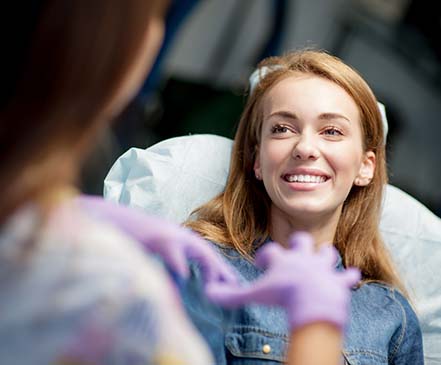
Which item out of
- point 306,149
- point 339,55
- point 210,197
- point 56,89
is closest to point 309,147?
point 306,149

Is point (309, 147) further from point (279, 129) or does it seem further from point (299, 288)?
point (299, 288)

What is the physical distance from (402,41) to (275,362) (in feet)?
6.28

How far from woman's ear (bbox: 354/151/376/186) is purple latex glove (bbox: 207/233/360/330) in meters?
0.66

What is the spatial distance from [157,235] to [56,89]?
0.60 ft

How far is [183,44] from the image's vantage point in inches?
113

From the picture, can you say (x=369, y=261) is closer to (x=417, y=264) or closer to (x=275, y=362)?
(x=417, y=264)

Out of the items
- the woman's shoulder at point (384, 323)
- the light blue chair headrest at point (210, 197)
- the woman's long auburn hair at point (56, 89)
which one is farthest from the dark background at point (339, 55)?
the woman's long auburn hair at point (56, 89)

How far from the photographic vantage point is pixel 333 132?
1.40 metres

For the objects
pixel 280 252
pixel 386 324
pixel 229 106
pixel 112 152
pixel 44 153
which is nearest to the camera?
pixel 44 153

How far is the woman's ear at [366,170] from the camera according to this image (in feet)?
4.86

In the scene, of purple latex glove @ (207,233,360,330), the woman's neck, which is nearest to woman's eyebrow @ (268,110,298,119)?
the woman's neck

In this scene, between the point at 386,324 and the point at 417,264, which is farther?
the point at 417,264

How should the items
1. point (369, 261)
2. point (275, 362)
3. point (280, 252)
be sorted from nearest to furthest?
point (280, 252), point (275, 362), point (369, 261)

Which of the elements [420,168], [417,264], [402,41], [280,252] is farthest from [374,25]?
[280,252]
